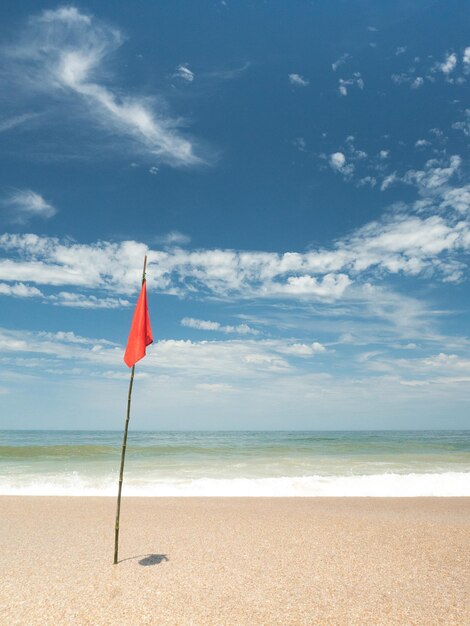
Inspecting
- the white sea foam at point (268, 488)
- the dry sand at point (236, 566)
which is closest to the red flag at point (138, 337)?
the dry sand at point (236, 566)

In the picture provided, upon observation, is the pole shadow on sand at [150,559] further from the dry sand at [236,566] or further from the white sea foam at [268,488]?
the white sea foam at [268,488]

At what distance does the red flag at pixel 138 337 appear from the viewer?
6191mm

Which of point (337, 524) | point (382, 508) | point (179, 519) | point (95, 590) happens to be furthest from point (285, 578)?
point (382, 508)

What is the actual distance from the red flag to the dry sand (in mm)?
3036

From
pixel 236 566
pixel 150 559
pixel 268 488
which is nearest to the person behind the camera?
pixel 236 566

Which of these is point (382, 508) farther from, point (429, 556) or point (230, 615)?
point (230, 615)

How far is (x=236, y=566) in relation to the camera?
614 cm

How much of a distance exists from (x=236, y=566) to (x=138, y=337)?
3.74m

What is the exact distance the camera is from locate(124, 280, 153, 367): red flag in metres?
6.19

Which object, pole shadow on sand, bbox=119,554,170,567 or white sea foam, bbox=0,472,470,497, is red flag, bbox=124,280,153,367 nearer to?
pole shadow on sand, bbox=119,554,170,567

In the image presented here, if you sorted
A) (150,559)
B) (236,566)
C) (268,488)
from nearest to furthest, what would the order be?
1. (236,566)
2. (150,559)
3. (268,488)

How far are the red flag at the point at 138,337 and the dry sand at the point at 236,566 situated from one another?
9.96ft

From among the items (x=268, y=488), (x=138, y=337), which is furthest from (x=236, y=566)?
(x=268, y=488)

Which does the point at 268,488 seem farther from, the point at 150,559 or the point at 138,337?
the point at 138,337
